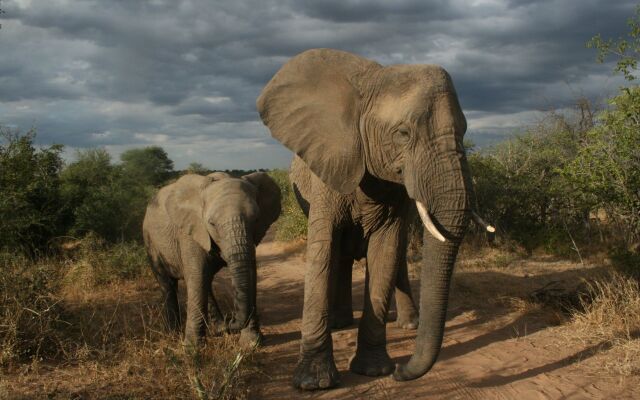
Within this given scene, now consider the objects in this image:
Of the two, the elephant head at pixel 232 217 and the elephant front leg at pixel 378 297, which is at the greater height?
the elephant head at pixel 232 217

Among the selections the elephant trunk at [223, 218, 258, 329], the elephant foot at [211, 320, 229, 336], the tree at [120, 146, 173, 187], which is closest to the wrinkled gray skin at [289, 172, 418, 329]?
the elephant trunk at [223, 218, 258, 329]

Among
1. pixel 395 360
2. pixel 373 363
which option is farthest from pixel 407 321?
pixel 373 363

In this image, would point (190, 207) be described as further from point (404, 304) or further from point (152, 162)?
point (152, 162)

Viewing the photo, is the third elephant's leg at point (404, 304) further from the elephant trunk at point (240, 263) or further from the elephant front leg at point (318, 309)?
the elephant front leg at point (318, 309)

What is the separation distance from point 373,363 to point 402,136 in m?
2.16

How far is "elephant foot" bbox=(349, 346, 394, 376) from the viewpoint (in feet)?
16.2

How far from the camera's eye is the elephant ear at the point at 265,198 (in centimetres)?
669

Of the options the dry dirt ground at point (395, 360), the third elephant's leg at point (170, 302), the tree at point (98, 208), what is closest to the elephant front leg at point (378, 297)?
the dry dirt ground at point (395, 360)

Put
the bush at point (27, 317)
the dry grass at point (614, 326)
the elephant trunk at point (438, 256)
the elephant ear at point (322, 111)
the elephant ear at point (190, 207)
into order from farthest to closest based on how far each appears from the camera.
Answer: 1. the elephant ear at point (190, 207)
2. the dry grass at point (614, 326)
3. the bush at point (27, 317)
4. the elephant ear at point (322, 111)
5. the elephant trunk at point (438, 256)

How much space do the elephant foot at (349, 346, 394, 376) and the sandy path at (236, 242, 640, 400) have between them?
0.21 ft

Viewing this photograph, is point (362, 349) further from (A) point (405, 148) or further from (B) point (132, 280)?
(B) point (132, 280)

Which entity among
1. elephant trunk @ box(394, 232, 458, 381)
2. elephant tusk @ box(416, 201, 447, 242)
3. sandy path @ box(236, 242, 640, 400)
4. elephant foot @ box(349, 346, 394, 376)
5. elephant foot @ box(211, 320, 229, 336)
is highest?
elephant tusk @ box(416, 201, 447, 242)

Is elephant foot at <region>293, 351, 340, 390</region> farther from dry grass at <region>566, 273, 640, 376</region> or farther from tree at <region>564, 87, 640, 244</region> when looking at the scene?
tree at <region>564, 87, 640, 244</region>

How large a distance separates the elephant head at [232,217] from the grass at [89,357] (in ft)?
1.95
